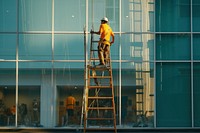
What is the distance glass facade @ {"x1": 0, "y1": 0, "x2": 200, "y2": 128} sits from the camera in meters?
18.6

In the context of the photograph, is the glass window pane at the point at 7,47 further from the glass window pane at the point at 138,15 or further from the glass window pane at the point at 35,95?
the glass window pane at the point at 138,15

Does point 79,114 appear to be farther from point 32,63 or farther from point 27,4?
point 27,4

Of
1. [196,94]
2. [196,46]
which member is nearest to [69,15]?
[196,46]

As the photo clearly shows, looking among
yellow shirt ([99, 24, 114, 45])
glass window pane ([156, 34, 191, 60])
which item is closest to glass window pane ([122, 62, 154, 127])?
glass window pane ([156, 34, 191, 60])

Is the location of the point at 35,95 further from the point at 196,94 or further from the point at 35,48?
the point at 196,94

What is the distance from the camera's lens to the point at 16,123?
1855cm

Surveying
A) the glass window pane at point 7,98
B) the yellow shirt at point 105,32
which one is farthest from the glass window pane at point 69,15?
the yellow shirt at point 105,32

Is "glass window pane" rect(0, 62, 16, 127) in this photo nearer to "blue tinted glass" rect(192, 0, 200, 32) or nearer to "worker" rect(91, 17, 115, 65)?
"worker" rect(91, 17, 115, 65)

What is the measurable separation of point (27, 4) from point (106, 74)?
376cm

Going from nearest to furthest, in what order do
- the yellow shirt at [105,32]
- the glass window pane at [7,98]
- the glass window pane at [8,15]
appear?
the yellow shirt at [105,32], the glass window pane at [7,98], the glass window pane at [8,15]

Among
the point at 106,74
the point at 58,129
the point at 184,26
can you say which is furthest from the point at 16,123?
the point at 184,26

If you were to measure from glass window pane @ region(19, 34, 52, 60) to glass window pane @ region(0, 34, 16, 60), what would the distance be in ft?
0.80

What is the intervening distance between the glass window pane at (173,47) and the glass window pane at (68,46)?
277 centimetres

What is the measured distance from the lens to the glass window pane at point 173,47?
740 inches
